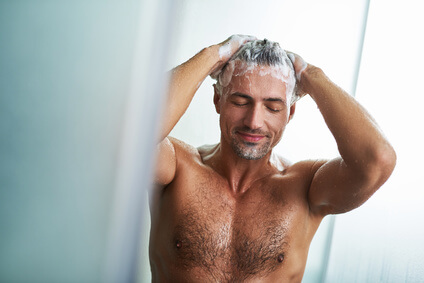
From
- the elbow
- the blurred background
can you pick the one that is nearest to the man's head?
the elbow

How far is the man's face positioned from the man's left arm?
99mm

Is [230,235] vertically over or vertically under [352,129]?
under

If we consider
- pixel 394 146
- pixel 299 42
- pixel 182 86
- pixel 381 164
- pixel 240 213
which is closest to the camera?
pixel 381 164

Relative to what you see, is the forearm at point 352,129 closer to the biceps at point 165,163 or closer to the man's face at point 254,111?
the man's face at point 254,111

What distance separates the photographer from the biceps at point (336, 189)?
0.87 meters

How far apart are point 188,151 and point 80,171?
2.53 feet

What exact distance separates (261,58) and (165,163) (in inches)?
14.5

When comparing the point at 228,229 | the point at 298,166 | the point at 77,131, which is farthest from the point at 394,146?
the point at 77,131

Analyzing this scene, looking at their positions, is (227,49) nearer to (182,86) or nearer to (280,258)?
(182,86)

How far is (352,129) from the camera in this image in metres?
0.87

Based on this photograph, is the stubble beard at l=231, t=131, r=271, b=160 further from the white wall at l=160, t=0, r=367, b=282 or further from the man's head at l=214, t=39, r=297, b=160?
the white wall at l=160, t=0, r=367, b=282

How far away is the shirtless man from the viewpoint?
96 cm

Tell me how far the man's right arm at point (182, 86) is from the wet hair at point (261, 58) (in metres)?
0.02

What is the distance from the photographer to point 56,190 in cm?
34
